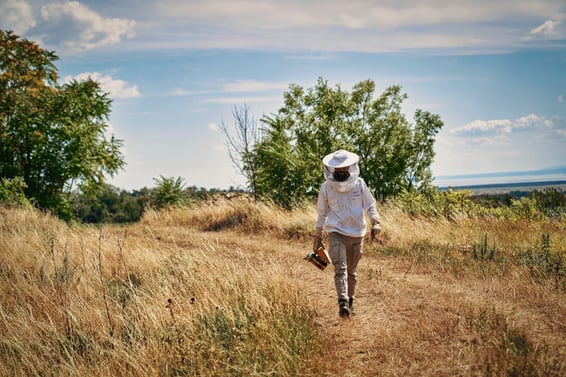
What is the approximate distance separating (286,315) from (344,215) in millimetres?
1560

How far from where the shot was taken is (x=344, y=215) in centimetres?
588

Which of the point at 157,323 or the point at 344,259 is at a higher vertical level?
the point at 344,259

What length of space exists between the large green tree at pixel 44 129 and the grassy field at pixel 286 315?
14.6 m

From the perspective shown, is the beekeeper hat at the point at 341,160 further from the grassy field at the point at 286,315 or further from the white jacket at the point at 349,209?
the grassy field at the point at 286,315

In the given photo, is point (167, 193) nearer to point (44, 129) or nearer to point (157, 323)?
point (44, 129)

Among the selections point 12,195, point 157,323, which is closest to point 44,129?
point 12,195

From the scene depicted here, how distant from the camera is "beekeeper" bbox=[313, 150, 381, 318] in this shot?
19.0 feet

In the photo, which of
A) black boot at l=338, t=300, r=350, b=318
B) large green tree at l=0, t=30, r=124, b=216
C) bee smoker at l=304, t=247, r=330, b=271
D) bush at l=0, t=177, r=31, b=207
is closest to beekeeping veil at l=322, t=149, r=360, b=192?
bee smoker at l=304, t=247, r=330, b=271

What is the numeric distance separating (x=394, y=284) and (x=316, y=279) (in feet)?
5.03

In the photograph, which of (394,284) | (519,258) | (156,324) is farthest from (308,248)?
(156,324)

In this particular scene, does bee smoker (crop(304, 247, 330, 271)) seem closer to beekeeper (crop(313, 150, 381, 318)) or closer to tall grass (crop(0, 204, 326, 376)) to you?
beekeeper (crop(313, 150, 381, 318))

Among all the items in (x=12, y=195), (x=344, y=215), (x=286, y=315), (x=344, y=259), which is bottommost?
(x=286, y=315)

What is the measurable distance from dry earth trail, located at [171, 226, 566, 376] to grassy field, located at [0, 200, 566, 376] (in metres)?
0.02

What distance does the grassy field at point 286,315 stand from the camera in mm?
4531
